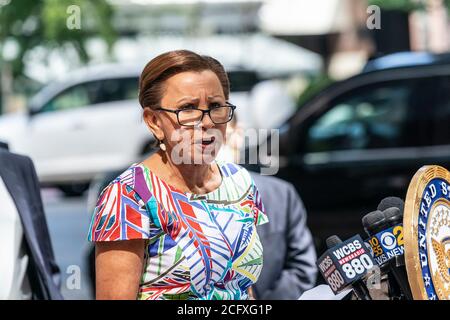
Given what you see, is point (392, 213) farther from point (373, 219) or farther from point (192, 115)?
point (192, 115)

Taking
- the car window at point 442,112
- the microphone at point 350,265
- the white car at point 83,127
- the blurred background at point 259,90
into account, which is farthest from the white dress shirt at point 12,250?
the white car at point 83,127

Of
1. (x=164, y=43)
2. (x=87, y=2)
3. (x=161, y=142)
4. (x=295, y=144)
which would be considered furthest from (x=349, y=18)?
(x=161, y=142)

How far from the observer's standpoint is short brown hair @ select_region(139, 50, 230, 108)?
1999 millimetres

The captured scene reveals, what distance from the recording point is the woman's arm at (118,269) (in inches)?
74.6

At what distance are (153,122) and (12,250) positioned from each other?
0.97 m

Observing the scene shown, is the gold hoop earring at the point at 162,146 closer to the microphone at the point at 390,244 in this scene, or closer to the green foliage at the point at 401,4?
the microphone at the point at 390,244

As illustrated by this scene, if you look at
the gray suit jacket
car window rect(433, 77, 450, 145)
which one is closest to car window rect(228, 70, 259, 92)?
car window rect(433, 77, 450, 145)

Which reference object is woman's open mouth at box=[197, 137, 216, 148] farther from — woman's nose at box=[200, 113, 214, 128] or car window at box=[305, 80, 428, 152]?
car window at box=[305, 80, 428, 152]

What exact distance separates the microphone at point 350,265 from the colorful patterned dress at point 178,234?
21 cm

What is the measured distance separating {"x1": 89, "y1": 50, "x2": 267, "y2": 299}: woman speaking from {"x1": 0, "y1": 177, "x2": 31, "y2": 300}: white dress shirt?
89 centimetres
